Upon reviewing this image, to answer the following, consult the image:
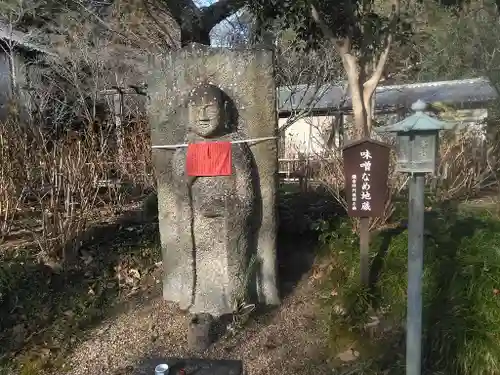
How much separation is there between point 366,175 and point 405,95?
13.0 m

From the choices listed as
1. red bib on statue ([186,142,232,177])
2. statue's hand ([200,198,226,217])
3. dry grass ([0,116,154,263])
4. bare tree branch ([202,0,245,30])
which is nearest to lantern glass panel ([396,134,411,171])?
red bib on statue ([186,142,232,177])

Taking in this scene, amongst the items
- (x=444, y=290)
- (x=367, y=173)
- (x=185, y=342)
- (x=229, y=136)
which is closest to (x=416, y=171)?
(x=367, y=173)

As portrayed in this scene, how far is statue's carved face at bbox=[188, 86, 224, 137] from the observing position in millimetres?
3924

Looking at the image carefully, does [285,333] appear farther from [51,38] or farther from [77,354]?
[51,38]

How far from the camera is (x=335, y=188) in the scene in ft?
19.3

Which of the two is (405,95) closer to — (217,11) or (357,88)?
(357,88)

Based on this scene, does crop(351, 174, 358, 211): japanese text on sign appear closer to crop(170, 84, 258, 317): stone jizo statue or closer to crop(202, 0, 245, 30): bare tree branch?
crop(170, 84, 258, 317): stone jizo statue

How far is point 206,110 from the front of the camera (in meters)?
3.93

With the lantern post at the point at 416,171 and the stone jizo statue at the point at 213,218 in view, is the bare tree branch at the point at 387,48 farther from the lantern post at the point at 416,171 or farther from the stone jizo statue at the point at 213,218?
the lantern post at the point at 416,171

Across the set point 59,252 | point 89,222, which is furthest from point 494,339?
point 89,222

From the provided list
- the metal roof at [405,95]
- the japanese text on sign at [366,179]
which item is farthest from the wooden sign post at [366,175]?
the metal roof at [405,95]

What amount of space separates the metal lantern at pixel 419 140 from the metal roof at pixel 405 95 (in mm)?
10503

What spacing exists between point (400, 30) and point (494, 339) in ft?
18.0

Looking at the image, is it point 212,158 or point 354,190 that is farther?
point 212,158
